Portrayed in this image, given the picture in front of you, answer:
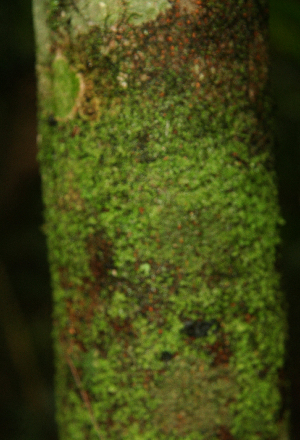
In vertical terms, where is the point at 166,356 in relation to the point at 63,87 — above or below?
below

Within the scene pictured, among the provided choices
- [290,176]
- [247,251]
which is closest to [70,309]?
[247,251]

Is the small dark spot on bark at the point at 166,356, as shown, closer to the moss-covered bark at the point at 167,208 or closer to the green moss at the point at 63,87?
the moss-covered bark at the point at 167,208

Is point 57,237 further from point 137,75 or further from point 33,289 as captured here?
point 33,289

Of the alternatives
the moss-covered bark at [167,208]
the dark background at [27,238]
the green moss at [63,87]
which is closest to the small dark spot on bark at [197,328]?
the moss-covered bark at [167,208]

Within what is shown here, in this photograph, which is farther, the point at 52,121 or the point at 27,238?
the point at 27,238

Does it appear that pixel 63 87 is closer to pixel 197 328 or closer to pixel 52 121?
pixel 52 121

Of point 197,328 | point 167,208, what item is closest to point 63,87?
point 167,208

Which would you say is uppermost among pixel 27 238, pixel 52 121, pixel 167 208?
pixel 52 121
